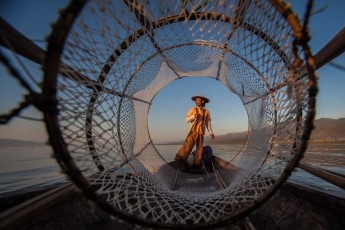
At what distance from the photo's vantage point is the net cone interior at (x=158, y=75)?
1257 mm

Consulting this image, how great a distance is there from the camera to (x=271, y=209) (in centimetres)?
219

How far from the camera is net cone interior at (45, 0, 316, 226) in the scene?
1.26 m

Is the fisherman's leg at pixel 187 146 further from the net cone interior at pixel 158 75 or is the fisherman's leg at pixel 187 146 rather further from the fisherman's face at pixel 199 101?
the net cone interior at pixel 158 75

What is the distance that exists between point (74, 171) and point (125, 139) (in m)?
2.03

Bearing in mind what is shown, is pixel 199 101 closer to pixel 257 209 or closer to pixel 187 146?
pixel 187 146

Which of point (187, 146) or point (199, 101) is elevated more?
point (199, 101)

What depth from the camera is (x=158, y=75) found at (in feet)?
13.0

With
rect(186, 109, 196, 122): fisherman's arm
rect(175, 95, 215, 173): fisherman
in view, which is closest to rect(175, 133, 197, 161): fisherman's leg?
rect(175, 95, 215, 173): fisherman

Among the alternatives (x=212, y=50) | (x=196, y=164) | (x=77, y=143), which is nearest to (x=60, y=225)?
(x=77, y=143)

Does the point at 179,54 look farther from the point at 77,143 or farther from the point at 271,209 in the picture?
the point at 271,209

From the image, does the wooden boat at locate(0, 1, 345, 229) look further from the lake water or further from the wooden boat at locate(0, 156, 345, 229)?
the lake water

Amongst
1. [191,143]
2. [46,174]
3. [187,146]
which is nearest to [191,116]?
[191,143]

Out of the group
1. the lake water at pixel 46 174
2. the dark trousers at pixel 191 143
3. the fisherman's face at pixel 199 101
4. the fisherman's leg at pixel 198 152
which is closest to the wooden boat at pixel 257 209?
the lake water at pixel 46 174

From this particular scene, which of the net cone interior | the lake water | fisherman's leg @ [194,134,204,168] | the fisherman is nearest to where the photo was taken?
the net cone interior
